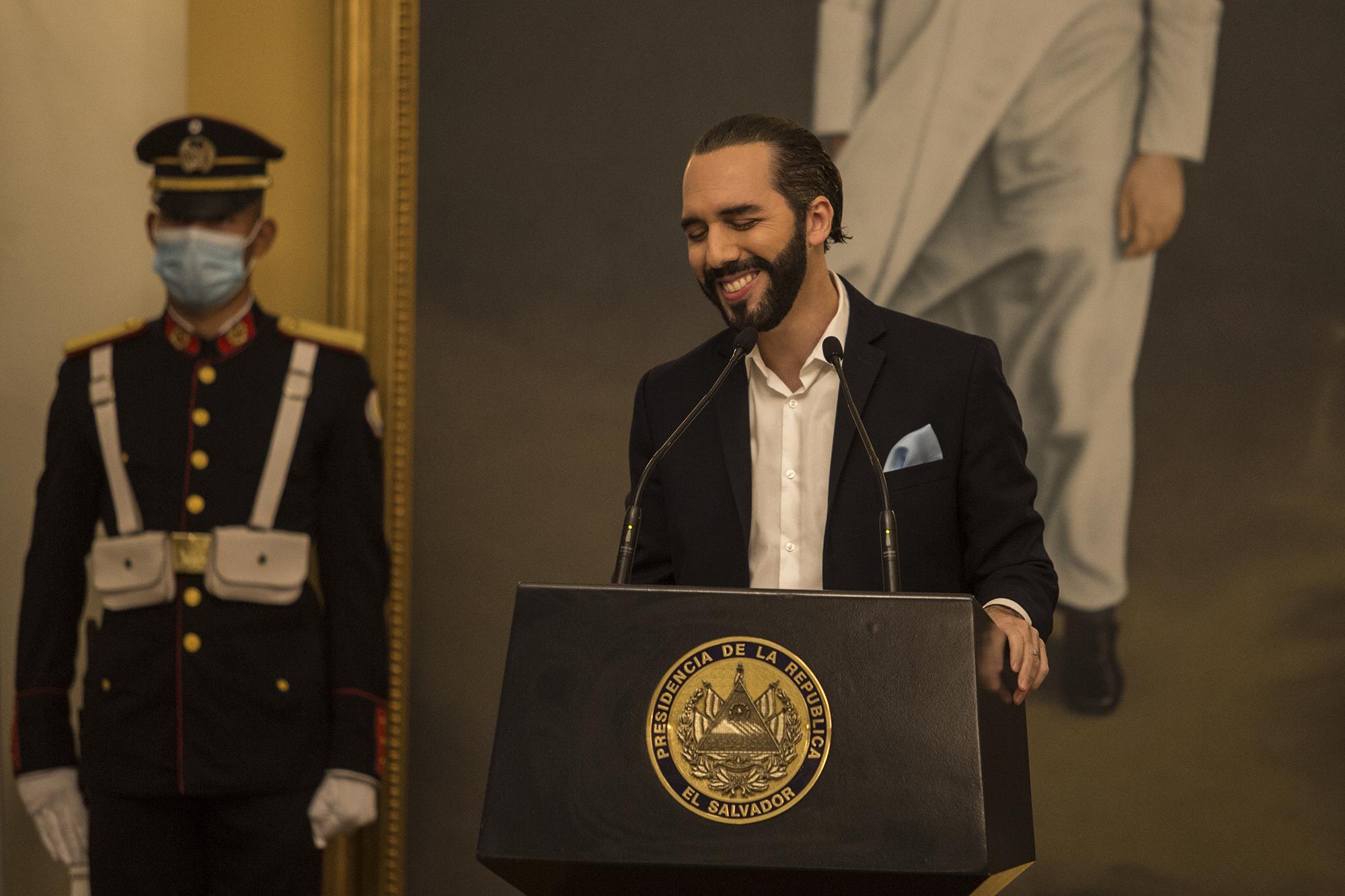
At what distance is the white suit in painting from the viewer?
2.80 meters

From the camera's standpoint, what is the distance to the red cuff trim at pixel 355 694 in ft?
8.34

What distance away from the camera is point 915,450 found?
1.65 metres

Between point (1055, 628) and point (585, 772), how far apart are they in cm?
185

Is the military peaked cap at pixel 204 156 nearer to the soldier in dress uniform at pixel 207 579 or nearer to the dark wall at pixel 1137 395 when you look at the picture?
the soldier in dress uniform at pixel 207 579

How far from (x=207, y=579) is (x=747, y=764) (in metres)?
1.64

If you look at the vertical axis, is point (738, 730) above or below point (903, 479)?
below

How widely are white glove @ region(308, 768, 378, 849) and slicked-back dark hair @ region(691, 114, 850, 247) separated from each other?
1.38 meters

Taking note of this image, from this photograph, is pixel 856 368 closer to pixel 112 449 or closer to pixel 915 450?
pixel 915 450

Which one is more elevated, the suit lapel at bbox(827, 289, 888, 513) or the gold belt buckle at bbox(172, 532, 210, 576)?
the suit lapel at bbox(827, 289, 888, 513)

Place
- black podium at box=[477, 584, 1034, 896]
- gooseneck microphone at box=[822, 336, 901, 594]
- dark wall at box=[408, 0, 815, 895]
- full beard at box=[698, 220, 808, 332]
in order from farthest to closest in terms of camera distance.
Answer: dark wall at box=[408, 0, 815, 895]
full beard at box=[698, 220, 808, 332]
gooseneck microphone at box=[822, 336, 901, 594]
black podium at box=[477, 584, 1034, 896]

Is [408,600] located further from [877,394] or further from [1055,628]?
[877,394]

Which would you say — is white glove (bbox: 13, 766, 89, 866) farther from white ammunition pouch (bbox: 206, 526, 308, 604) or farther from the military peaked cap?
the military peaked cap

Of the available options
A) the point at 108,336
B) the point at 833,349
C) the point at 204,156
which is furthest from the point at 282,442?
the point at 833,349

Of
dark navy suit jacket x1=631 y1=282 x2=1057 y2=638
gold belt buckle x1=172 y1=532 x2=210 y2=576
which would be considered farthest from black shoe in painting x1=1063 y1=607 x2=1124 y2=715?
gold belt buckle x1=172 y1=532 x2=210 y2=576
